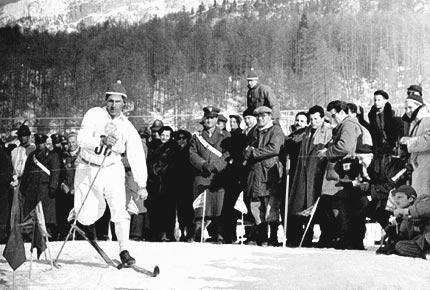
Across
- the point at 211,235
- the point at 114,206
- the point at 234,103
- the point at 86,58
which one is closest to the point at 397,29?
the point at 234,103

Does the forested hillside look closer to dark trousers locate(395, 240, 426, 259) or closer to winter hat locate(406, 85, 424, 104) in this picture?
winter hat locate(406, 85, 424, 104)

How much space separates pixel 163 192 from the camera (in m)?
10.8

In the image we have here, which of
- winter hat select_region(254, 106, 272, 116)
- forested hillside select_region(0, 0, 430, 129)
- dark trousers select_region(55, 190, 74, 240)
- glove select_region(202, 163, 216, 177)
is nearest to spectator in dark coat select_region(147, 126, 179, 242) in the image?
glove select_region(202, 163, 216, 177)

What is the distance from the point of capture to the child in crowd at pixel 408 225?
23.6ft

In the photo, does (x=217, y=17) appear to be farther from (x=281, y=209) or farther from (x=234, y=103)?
(x=281, y=209)

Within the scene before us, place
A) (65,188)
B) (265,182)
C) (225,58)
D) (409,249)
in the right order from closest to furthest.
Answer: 1. (409,249)
2. (265,182)
3. (65,188)
4. (225,58)

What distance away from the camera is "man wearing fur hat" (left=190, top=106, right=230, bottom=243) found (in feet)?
32.7

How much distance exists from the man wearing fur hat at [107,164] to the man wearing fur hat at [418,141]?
2913 mm

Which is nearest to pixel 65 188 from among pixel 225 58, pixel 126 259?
pixel 126 259

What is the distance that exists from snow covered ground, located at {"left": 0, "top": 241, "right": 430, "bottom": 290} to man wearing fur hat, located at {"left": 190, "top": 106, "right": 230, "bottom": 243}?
2054 millimetres

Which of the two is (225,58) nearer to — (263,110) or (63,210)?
(63,210)

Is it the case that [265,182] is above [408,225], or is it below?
above

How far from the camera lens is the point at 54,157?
11.4 meters

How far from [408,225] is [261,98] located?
3.57 m
